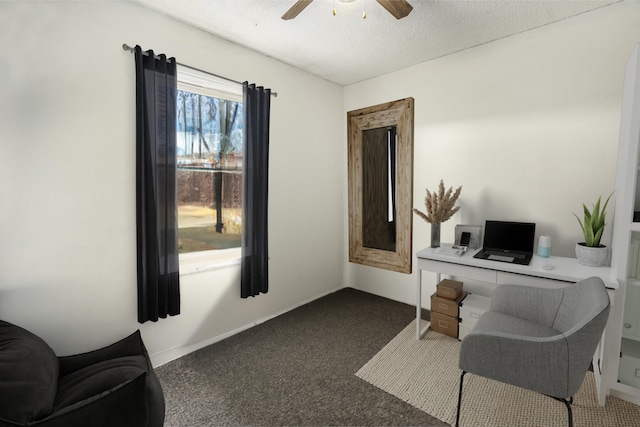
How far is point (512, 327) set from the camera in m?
1.71

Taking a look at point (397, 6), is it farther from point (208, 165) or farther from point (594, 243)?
point (594, 243)

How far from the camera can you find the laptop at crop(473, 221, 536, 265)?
7.26ft

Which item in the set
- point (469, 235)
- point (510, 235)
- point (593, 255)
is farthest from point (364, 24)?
point (593, 255)

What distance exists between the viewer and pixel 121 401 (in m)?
1.29

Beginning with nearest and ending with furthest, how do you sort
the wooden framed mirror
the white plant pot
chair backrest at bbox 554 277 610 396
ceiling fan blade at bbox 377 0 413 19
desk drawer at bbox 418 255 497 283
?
chair backrest at bbox 554 277 610 396, ceiling fan blade at bbox 377 0 413 19, the white plant pot, desk drawer at bbox 418 255 497 283, the wooden framed mirror

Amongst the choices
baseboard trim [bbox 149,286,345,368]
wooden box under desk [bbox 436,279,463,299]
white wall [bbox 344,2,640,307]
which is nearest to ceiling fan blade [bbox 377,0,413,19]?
white wall [bbox 344,2,640,307]

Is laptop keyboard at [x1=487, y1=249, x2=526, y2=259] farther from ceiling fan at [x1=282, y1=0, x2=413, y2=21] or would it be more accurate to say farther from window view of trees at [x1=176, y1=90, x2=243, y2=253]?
window view of trees at [x1=176, y1=90, x2=243, y2=253]

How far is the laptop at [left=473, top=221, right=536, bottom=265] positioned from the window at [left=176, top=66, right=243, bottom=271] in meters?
2.09

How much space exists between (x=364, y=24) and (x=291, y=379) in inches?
102

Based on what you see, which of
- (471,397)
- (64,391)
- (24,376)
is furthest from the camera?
(471,397)

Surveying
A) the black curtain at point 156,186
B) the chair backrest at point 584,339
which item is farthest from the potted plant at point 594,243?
the black curtain at point 156,186

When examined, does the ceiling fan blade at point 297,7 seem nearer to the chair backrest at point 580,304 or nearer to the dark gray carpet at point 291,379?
the chair backrest at point 580,304

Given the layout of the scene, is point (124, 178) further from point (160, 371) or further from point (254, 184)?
point (160, 371)

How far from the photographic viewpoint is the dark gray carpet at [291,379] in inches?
66.1
